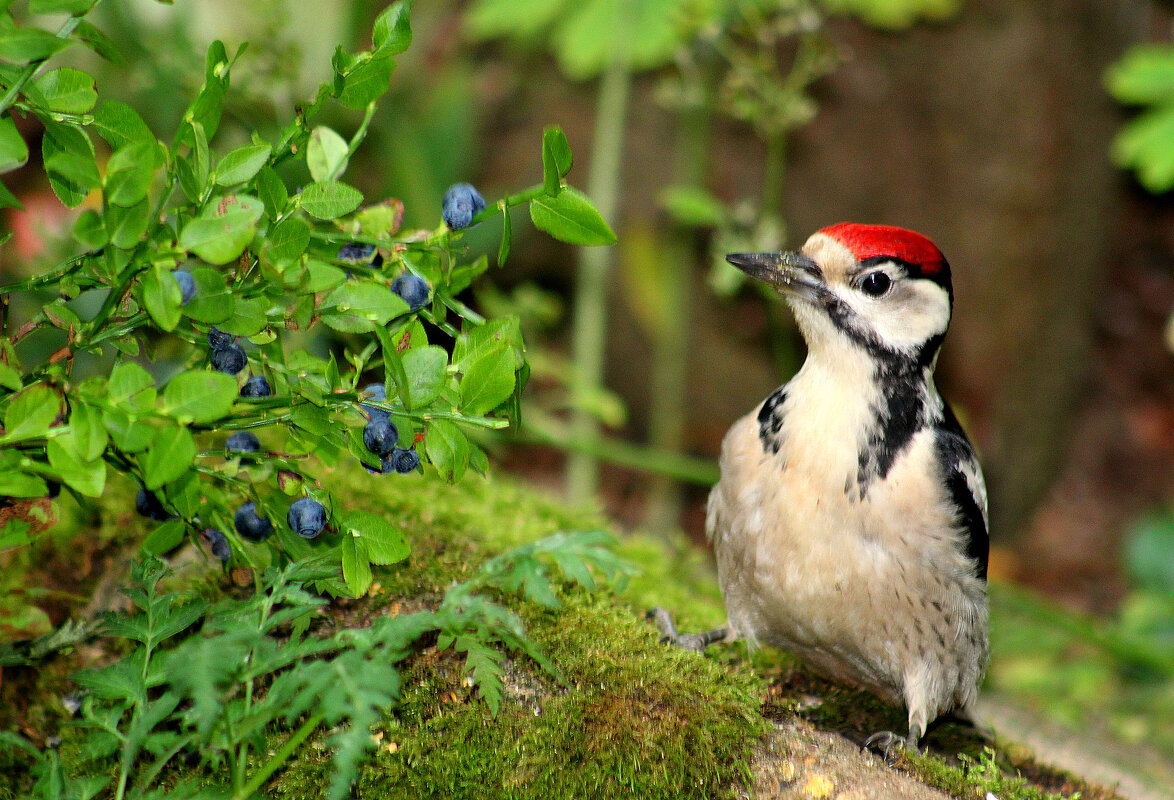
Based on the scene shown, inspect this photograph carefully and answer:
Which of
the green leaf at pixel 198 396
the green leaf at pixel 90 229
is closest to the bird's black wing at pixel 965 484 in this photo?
the green leaf at pixel 198 396

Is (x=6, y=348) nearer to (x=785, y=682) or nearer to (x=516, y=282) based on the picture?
(x=785, y=682)

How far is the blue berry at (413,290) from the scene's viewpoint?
200 cm

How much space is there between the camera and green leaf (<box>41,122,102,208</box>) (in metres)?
1.58

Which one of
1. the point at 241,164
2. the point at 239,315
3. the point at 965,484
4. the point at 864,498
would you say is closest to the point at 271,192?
the point at 241,164

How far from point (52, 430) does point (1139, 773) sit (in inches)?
141

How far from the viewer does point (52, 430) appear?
1.65 m

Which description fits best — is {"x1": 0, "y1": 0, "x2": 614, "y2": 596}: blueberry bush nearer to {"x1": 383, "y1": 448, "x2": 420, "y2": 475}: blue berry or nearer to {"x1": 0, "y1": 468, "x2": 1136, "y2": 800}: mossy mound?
{"x1": 383, "y1": 448, "x2": 420, "y2": 475}: blue berry

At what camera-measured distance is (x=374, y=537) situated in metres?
1.98

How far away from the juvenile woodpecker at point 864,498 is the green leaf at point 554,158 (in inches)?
43.6

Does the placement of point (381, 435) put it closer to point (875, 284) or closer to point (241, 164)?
point (241, 164)

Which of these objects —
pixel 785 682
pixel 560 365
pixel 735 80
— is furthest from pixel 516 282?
pixel 785 682

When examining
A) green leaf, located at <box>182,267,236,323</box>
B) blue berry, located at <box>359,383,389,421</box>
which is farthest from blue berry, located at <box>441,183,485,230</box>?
green leaf, located at <box>182,267,236,323</box>

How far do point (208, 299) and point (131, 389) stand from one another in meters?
0.20

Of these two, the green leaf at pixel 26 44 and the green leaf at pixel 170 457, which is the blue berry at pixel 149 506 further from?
the green leaf at pixel 26 44
